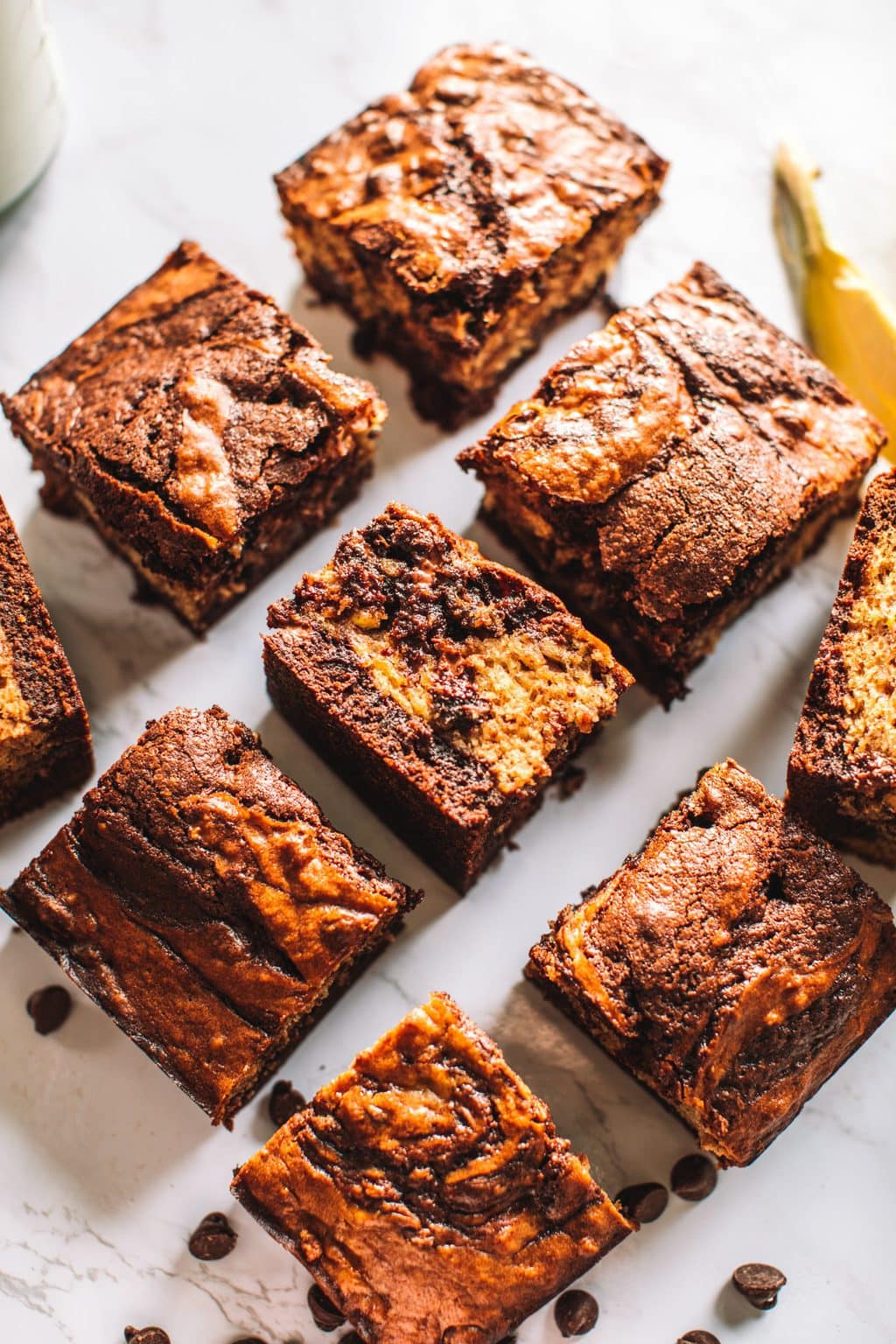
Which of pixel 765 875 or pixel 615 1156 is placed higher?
pixel 765 875

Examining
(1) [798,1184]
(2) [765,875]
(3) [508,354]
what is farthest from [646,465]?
(1) [798,1184]

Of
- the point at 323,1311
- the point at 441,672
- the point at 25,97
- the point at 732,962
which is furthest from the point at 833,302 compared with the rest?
the point at 323,1311

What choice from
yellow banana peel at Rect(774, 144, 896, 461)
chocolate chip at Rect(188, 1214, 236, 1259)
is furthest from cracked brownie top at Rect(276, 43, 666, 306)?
chocolate chip at Rect(188, 1214, 236, 1259)

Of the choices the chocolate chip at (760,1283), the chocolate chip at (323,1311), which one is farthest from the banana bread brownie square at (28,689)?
the chocolate chip at (760,1283)

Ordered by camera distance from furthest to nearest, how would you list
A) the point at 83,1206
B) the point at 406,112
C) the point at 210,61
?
the point at 210,61 → the point at 406,112 → the point at 83,1206

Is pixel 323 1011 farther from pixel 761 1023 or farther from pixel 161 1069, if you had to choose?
pixel 761 1023

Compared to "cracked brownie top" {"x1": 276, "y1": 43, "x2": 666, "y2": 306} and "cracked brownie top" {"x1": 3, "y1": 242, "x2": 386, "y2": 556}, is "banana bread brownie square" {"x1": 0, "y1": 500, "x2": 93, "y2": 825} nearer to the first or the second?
"cracked brownie top" {"x1": 3, "y1": 242, "x2": 386, "y2": 556}

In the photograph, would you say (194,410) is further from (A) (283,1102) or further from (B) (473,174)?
(A) (283,1102)
